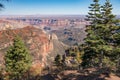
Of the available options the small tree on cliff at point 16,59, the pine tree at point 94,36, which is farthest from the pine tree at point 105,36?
the small tree on cliff at point 16,59

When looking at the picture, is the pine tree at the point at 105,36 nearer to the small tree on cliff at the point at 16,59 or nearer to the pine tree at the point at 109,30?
the pine tree at the point at 109,30

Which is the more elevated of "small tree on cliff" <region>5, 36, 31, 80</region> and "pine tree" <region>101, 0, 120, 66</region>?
"pine tree" <region>101, 0, 120, 66</region>

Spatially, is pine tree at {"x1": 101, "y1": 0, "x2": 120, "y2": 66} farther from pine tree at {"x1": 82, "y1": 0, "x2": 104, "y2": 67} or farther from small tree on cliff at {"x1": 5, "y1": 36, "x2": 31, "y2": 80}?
small tree on cliff at {"x1": 5, "y1": 36, "x2": 31, "y2": 80}

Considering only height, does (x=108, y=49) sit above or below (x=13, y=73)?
above

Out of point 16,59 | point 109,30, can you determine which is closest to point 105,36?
point 109,30

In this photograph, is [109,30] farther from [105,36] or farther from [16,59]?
[16,59]

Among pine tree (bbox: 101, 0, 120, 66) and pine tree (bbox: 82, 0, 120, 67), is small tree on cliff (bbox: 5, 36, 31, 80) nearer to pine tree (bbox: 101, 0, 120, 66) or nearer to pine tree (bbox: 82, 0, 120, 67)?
pine tree (bbox: 82, 0, 120, 67)

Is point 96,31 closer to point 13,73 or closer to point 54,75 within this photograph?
point 54,75

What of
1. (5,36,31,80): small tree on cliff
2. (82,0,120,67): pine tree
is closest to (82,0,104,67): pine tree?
(82,0,120,67): pine tree

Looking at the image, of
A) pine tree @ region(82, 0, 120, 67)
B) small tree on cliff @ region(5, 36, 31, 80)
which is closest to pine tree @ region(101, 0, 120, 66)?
pine tree @ region(82, 0, 120, 67)

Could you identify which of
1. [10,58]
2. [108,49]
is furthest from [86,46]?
[10,58]

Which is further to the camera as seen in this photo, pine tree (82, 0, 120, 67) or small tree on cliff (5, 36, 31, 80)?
small tree on cliff (5, 36, 31, 80)
